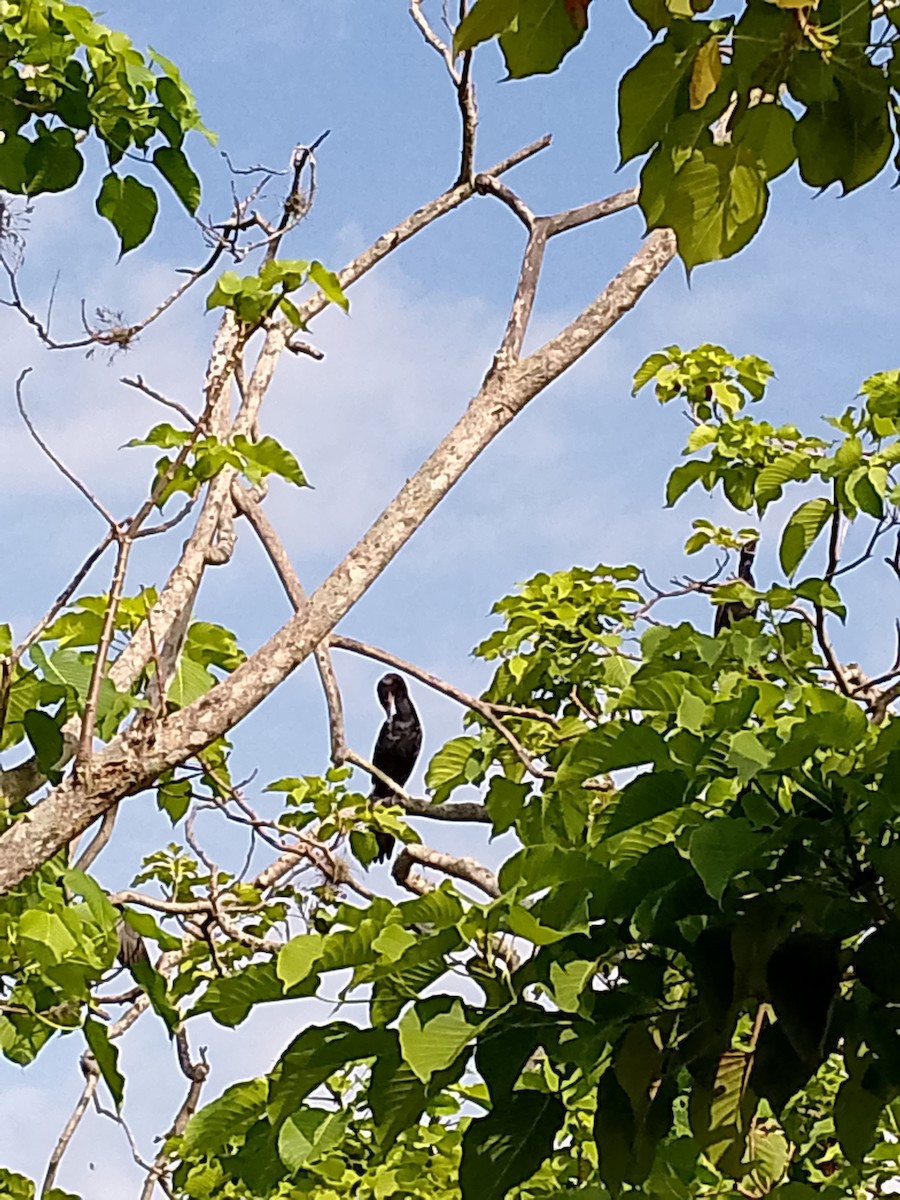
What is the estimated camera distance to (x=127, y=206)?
200cm

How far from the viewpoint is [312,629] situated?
2.17 meters

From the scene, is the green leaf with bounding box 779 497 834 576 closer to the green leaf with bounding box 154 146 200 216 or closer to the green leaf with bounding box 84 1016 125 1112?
the green leaf with bounding box 154 146 200 216

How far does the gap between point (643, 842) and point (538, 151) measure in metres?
2.39

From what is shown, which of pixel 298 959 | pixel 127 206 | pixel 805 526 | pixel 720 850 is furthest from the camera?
pixel 805 526

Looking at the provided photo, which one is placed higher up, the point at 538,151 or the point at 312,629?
the point at 538,151

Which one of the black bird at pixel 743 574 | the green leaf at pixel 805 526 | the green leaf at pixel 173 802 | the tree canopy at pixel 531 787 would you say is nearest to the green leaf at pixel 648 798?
the tree canopy at pixel 531 787

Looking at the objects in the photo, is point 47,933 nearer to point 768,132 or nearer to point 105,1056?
point 105,1056

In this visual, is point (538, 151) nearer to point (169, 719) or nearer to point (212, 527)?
point (212, 527)

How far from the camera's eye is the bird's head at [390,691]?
5.04m

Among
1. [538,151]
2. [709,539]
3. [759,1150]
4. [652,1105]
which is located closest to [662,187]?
[652,1105]

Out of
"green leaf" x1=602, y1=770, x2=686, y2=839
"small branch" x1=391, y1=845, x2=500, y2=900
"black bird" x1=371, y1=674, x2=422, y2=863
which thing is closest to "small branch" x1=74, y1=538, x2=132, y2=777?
"green leaf" x1=602, y1=770, x2=686, y2=839

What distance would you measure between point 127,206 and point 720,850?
56.1 inches

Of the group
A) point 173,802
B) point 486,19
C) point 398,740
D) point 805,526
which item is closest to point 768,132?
point 486,19

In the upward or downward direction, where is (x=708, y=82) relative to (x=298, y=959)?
upward
